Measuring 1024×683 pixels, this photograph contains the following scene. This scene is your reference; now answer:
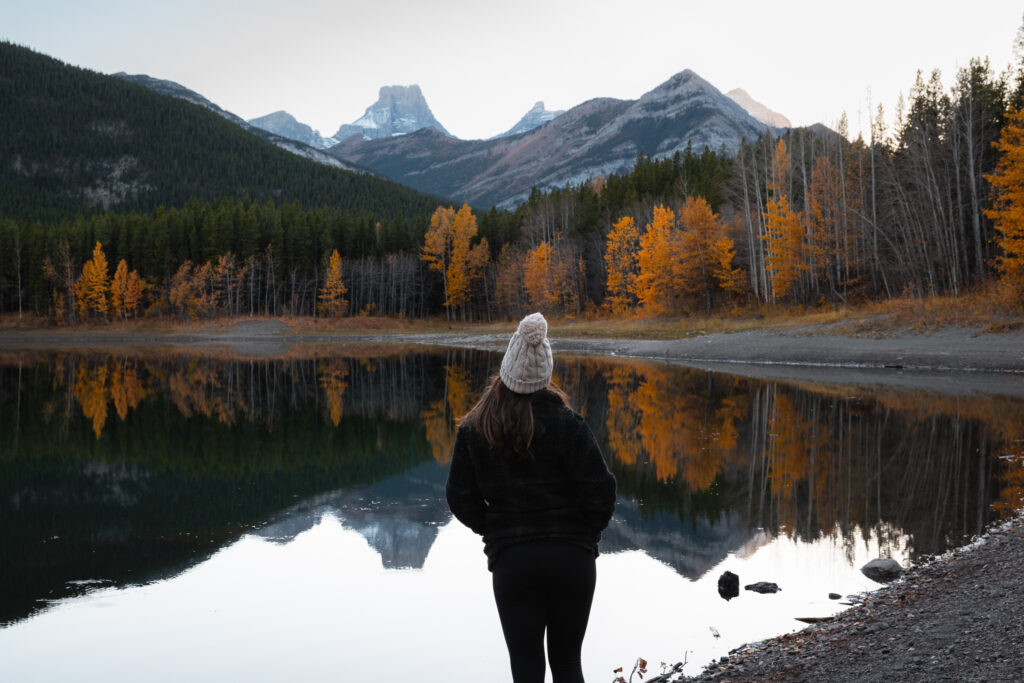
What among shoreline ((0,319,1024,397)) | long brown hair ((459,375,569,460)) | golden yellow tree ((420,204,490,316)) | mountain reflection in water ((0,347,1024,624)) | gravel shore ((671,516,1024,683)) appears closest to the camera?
long brown hair ((459,375,569,460))

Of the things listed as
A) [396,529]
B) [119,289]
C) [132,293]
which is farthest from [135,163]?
[396,529]

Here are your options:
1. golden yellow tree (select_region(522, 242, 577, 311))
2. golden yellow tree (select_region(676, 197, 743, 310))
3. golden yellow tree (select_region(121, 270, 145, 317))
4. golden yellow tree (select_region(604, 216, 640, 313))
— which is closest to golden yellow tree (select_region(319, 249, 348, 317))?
golden yellow tree (select_region(121, 270, 145, 317))

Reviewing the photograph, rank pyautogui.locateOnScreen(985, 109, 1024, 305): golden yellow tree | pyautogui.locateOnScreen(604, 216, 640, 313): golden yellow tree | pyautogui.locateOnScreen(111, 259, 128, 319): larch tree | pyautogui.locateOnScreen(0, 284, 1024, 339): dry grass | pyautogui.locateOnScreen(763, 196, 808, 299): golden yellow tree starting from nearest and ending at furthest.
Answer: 1. pyautogui.locateOnScreen(985, 109, 1024, 305): golden yellow tree
2. pyautogui.locateOnScreen(0, 284, 1024, 339): dry grass
3. pyautogui.locateOnScreen(763, 196, 808, 299): golden yellow tree
4. pyautogui.locateOnScreen(604, 216, 640, 313): golden yellow tree
5. pyautogui.locateOnScreen(111, 259, 128, 319): larch tree

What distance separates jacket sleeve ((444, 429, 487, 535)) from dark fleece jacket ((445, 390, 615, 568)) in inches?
0.6

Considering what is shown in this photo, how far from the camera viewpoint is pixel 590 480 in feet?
11.1

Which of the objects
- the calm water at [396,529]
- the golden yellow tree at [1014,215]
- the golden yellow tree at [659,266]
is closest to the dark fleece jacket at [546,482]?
the calm water at [396,529]

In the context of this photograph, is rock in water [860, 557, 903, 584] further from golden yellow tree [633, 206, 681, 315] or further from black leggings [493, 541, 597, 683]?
golden yellow tree [633, 206, 681, 315]

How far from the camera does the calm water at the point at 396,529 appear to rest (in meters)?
7.02

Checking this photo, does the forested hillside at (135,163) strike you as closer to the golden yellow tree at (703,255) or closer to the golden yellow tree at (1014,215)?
the golden yellow tree at (703,255)

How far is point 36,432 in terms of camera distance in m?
19.5

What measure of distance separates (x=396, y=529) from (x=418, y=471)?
417 cm

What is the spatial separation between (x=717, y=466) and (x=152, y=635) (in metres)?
10.4

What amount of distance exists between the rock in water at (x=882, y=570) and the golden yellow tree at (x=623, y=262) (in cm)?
5756

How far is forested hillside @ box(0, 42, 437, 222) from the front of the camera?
168 m
